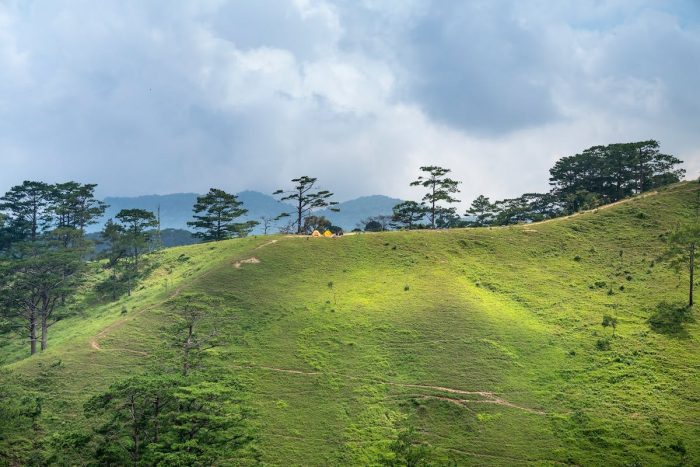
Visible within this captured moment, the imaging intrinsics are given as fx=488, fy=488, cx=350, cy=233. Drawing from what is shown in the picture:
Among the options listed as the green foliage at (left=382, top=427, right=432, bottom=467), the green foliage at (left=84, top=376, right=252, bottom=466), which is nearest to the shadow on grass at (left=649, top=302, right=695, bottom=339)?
the green foliage at (left=382, top=427, right=432, bottom=467)

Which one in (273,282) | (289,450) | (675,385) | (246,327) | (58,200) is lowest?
(289,450)

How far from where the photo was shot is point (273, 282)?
55.5 meters

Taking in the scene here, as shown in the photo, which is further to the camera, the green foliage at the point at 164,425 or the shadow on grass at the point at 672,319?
the shadow on grass at the point at 672,319

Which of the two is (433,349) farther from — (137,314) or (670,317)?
(137,314)

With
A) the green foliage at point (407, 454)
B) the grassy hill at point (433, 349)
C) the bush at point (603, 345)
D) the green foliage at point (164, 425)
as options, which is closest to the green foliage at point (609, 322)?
the grassy hill at point (433, 349)

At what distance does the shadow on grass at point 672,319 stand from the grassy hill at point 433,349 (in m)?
0.56

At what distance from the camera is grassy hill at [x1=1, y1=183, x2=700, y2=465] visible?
33938mm

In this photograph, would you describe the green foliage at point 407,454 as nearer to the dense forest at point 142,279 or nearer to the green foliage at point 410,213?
the dense forest at point 142,279

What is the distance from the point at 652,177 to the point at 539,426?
77.9 metres

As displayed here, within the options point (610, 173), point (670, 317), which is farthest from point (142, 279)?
point (610, 173)

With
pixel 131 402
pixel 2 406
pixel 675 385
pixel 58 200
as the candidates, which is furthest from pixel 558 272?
pixel 58 200

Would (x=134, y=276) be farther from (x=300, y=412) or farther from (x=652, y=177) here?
(x=652, y=177)

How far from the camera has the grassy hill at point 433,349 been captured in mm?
33938

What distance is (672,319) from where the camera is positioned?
46281 millimetres
